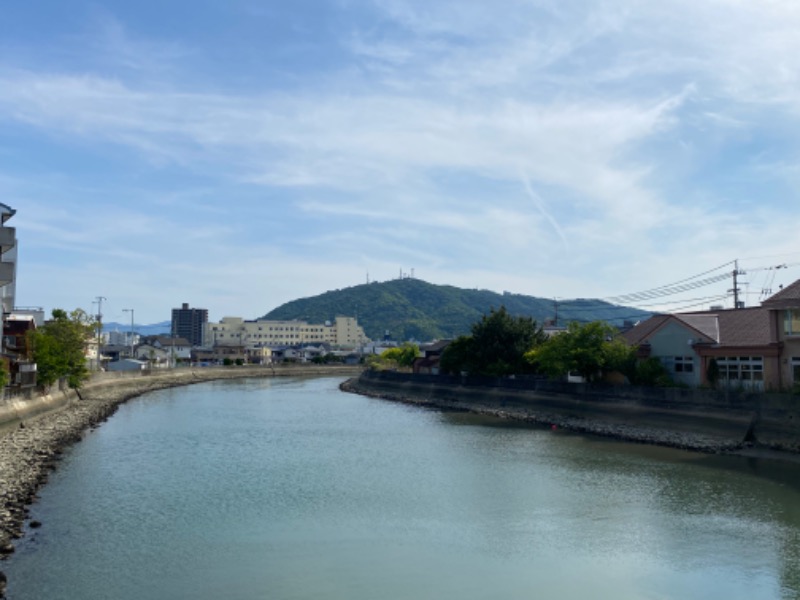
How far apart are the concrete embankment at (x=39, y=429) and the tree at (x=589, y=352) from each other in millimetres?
24303

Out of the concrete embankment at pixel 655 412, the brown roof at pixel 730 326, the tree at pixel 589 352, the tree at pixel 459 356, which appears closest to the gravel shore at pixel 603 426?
the concrete embankment at pixel 655 412

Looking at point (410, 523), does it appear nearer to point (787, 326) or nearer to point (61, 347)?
point (787, 326)

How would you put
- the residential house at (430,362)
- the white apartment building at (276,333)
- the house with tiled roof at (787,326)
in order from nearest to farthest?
the house with tiled roof at (787,326) → the residential house at (430,362) → the white apartment building at (276,333)

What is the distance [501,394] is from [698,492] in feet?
83.7

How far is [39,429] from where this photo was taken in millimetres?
31016

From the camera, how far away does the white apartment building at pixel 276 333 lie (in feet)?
522

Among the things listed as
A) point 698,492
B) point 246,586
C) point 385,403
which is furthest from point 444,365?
point 246,586

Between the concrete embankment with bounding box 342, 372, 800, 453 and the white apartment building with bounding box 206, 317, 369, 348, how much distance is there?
115874 mm

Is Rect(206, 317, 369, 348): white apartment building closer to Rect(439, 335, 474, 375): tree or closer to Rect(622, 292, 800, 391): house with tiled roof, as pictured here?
Rect(439, 335, 474, 375): tree

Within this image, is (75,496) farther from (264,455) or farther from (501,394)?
(501,394)

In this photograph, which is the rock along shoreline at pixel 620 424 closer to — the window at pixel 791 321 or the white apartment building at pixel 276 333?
the window at pixel 791 321

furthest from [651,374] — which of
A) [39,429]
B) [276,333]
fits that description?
[276,333]

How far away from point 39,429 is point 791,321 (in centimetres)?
3268

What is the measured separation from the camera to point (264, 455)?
91.4 ft
